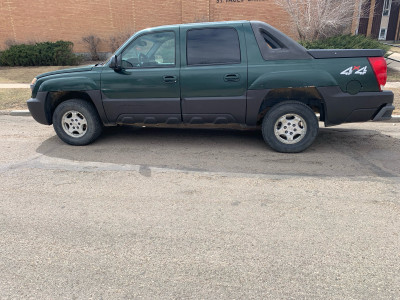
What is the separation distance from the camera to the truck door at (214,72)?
16.4 feet

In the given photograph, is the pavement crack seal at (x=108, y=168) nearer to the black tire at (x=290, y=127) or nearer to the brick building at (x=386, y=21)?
the black tire at (x=290, y=127)

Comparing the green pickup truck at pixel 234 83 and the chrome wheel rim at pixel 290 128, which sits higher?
the green pickup truck at pixel 234 83

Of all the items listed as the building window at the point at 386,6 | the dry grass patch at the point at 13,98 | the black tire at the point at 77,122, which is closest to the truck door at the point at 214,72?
the black tire at the point at 77,122

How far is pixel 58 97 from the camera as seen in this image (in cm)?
572

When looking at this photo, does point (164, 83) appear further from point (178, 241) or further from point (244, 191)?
point (178, 241)

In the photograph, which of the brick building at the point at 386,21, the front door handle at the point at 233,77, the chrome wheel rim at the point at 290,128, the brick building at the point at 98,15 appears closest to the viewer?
the front door handle at the point at 233,77

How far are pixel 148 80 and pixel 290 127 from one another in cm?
233

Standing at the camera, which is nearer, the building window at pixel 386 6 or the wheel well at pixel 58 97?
the wheel well at pixel 58 97

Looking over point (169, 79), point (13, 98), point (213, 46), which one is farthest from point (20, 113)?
point (213, 46)

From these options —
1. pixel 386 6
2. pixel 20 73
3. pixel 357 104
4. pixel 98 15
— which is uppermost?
pixel 386 6

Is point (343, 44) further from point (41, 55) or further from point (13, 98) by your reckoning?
point (41, 55)

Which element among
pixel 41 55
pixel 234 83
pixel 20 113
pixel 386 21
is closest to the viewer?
pixel 234 83

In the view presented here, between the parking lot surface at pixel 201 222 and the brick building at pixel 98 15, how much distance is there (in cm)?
1592

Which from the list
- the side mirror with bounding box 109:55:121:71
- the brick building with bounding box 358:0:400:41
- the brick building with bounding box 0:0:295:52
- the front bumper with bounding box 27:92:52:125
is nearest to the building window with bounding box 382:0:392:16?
the brick building with bounding box 358:0:400:41
